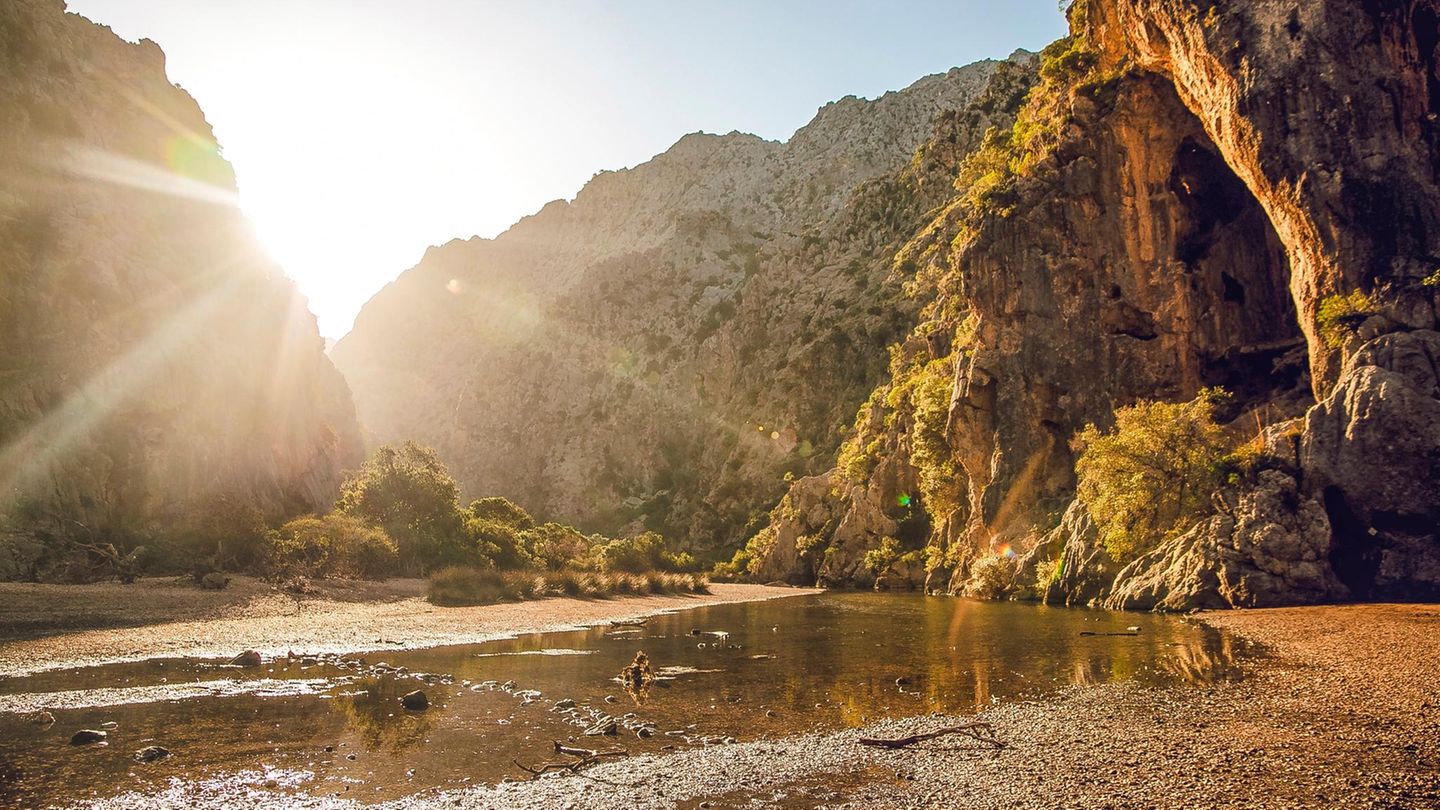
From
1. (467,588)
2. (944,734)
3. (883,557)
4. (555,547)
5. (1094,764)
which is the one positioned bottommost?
(883,557)

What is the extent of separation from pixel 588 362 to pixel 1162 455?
4417 inches

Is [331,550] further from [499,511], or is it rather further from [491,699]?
[491,699]

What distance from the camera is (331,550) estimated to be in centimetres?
3531

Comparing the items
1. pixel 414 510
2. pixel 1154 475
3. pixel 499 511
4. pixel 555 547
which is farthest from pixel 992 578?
pixel 499 511

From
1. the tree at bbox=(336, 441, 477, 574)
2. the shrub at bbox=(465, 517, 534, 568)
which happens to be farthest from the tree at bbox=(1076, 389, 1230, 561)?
the tree at bbox=(336, 441, 477, 574)

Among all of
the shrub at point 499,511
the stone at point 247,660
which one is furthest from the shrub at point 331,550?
the stone at point 247,660

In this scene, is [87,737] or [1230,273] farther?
[1230,273]

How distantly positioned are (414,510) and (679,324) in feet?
296

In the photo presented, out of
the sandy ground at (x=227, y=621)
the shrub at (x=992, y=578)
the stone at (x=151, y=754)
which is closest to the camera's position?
the stone at (x=151, y=754)

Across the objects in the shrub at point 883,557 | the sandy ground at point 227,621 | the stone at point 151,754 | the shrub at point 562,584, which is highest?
the stone at point 151,754

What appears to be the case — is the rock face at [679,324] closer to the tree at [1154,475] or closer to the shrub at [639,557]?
the shrub at [639,557]

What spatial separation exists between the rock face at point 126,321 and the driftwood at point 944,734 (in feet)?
106

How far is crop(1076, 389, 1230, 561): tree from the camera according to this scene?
96.6 ft

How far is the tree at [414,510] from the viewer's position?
41.2m
